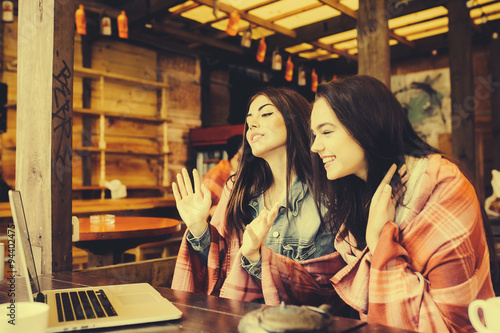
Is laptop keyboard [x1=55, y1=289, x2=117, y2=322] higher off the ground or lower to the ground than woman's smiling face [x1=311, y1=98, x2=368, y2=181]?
lower

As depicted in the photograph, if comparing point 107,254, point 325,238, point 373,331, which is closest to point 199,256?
point 325,238

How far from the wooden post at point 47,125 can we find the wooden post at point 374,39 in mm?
2033

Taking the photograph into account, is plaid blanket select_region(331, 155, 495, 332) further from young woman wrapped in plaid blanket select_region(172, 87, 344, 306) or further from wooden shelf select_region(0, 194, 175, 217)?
wooden shelf select_region(0, 194, 175, 217)

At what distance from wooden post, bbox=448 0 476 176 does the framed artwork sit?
228 centimetres

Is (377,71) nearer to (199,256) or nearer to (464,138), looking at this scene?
(199,256)

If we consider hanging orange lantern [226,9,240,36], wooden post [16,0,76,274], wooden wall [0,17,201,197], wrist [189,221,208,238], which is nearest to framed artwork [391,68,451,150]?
wooden wall [0,17,201,197]

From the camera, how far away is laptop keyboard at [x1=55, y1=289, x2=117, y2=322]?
1.09 metres

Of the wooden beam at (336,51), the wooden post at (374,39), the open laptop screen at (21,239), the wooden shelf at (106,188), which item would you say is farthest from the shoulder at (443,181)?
the wooden beam at (336,51)

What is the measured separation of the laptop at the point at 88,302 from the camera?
102 cm

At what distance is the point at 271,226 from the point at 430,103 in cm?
662

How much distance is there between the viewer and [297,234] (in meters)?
2.05

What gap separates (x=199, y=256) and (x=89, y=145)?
4744 millimetres

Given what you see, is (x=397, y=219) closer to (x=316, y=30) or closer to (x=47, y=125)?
(x=47, y=125)

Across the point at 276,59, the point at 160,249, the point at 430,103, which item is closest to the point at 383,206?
the point at 160,249
